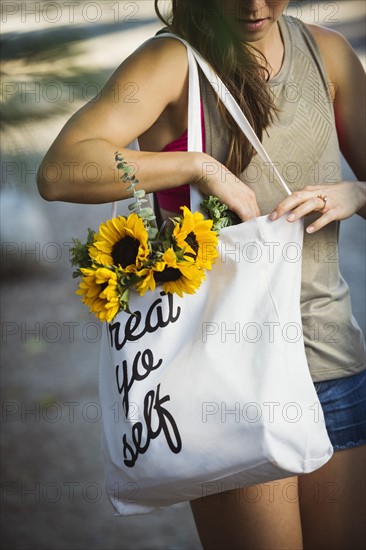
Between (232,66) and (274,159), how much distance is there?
153mm

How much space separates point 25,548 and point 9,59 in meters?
1.36

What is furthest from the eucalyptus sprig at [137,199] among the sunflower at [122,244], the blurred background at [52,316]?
the blurred background at [52,316]

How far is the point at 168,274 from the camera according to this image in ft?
4.16

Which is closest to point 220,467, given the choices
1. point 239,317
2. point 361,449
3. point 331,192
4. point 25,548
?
point 239,317

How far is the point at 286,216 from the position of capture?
1312 millimetres

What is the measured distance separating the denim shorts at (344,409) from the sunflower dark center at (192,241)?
322 mm

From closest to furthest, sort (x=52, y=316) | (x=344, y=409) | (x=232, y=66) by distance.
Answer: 1. (x=232, y=66)
2. (x=344, y=409)
3. (x=52, y=316)

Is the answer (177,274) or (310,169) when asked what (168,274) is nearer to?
(177,274)

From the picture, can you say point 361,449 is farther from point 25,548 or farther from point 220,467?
point 25,548

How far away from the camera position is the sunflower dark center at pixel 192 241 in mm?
1271

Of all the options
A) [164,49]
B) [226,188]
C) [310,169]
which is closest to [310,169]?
[310,169]

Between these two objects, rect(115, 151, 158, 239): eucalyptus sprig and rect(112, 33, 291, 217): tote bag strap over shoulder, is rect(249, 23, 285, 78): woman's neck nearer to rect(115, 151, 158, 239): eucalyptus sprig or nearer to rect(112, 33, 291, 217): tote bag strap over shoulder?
rect(112, 33, 291, 217): tote bag strap over shoulder

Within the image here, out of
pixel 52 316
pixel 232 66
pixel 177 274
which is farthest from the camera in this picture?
pixel 52 316

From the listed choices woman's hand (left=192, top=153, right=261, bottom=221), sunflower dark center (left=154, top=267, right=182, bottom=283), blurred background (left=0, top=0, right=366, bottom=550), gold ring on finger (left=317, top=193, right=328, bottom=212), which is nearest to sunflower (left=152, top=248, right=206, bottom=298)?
sunflower dark center (left=154, top=267, right=182, bottom=283)
